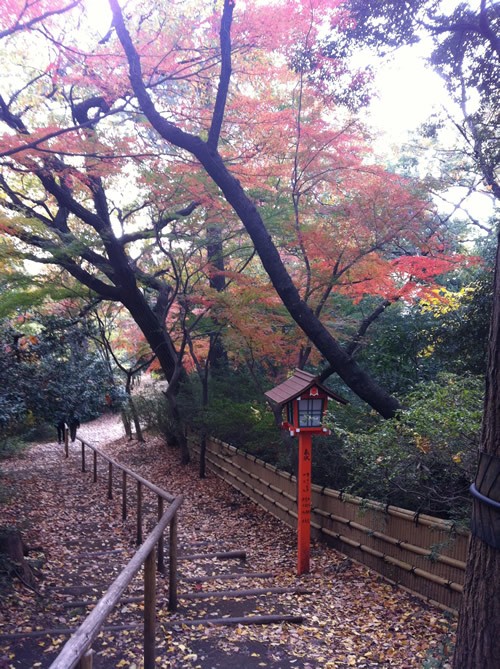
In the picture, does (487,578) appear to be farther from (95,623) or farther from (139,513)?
(139,513)

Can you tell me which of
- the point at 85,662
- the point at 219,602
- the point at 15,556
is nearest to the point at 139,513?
the point at 15,556

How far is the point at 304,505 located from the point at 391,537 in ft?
3.33

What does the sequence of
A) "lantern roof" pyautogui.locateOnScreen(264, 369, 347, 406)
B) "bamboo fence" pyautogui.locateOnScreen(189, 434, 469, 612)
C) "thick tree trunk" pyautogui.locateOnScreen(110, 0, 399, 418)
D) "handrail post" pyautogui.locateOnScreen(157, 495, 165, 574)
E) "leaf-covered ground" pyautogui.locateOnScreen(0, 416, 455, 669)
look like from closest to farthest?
"leaf-covered ground" pyautogui.locateOnScreen(0, 416, 455, 669) → "bamboo fence" pyautogui.locateOnScreen(189, 434, 469, 612) → "handrail post" pyautogui.locateOnScreen(157, 495, 165, 574) → "lantern roof" pyautogui.locateOnScreen(264, 369, 347, 406) → "thick tree trunk" pyautogui.locateOnScreen(110, 0, 399, 418)

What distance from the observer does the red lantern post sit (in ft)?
18.7

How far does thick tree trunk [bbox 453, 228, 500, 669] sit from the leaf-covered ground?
114cm

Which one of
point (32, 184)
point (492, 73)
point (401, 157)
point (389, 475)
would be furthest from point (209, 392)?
point (401, 157)

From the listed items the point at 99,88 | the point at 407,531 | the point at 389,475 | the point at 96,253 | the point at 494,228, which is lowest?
the point at 407,531

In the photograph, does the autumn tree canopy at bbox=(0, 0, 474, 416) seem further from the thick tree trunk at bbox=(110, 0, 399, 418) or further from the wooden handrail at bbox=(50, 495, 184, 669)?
the wooden handrail at bbox=(50, 495, 184, 669)

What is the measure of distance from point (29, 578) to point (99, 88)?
27.3ft

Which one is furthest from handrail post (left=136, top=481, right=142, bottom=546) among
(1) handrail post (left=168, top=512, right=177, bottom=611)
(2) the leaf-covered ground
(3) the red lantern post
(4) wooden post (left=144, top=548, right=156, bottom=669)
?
(4) wooden post (left=144, top=548, right=156, bottom=669)

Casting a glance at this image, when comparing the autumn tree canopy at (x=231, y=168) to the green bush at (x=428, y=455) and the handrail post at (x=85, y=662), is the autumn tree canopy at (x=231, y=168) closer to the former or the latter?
the green bush at (x=428, y=455)

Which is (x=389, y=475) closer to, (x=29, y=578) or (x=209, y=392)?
(x=29, y=578)

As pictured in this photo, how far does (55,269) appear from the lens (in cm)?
1489

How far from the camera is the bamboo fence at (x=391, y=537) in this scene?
432 cm
